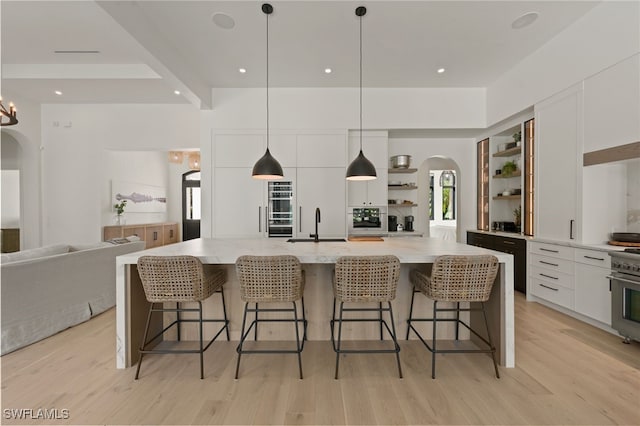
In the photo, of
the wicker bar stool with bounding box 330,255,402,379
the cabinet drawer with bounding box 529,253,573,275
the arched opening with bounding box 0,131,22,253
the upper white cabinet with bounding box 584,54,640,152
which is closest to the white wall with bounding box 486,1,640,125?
the upper white cabinet with bounding box 584,54,640,152

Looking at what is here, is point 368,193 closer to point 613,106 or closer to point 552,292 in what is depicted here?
point 552,292

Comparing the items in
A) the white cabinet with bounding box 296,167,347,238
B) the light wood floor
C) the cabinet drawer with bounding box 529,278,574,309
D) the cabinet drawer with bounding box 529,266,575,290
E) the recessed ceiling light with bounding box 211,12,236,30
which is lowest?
the light wood floor

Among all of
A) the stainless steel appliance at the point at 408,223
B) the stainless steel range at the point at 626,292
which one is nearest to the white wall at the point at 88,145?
the stainless steel appliance at the point at 408,223

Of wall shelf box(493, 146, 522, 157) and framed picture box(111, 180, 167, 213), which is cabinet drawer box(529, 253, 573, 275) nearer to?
wall shelf box(493, 146, 522, 157)

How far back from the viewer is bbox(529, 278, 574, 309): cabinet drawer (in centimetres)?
329

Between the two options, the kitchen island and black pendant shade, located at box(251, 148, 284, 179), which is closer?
the kitchen island

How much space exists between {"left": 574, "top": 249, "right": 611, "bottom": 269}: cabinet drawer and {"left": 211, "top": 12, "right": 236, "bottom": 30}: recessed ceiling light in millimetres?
4401

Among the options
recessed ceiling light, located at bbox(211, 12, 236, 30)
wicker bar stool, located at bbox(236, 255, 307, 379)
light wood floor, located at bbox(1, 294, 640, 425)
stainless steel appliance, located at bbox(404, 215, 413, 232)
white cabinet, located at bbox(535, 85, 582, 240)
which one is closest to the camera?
light wood floor, located at bbox(1, 294, 640, 425)

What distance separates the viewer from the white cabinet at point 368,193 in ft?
16.6

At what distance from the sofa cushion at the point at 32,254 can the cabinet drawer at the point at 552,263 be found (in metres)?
5.64

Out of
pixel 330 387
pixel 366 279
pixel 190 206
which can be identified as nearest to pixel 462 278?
pixel 366 279

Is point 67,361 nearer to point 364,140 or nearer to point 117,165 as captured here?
point 364,140

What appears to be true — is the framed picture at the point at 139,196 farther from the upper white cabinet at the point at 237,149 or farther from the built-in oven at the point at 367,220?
the built-in oven at the point at 367,220

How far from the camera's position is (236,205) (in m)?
4.81
